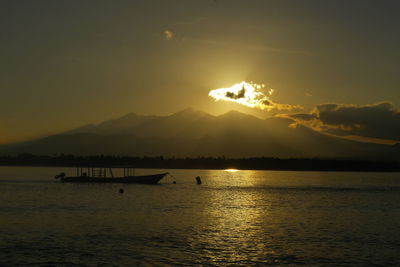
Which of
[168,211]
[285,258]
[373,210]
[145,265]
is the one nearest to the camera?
[145,265]

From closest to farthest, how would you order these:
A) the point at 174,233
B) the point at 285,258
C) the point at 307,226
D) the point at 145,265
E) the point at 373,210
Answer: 1. the point at 145,265
2. the point at 285,258
3. the point at 174,233
4. the point at 307,226
5. the point at 373,210

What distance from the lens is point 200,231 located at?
127 ft

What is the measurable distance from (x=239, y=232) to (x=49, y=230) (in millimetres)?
16473

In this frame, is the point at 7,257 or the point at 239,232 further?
the point at 239,232

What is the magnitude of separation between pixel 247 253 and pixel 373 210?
125ft

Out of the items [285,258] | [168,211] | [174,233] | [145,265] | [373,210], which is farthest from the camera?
[373,210]

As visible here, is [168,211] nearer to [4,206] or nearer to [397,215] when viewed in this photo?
[4,206]

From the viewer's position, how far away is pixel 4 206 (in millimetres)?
56781

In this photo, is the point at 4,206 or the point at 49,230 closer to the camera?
the point at 49,230

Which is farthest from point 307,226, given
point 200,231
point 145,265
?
point 145,265

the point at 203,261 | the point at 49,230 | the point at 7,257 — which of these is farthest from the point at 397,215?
the point at 7,257

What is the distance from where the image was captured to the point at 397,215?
54531 mm

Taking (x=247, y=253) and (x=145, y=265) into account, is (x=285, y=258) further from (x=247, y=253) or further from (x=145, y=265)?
(x=145, y=265)

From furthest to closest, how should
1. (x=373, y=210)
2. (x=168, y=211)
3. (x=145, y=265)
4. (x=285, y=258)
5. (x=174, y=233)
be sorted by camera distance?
(x=373, y=210) < (x=168, y=211) < (x=174, y=233) < (x=285, y=258) < (x=145, y=265)
